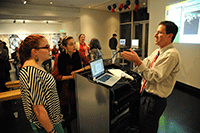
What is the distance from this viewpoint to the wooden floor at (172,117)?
6.78ft

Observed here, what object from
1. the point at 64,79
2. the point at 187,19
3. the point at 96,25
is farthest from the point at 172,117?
the point at 96,25

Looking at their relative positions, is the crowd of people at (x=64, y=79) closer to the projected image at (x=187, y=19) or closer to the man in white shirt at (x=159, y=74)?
the man in white shirt at (x=159, y=74)

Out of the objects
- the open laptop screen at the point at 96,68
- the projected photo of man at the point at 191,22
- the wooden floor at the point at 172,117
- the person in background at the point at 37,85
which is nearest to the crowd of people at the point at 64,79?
the person in background at the point at 37,85

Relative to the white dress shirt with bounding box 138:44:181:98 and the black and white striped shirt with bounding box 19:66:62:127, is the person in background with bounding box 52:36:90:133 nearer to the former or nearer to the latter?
the black and white striped shirt with bounding box 19:66:62:127

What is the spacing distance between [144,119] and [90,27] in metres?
6.99

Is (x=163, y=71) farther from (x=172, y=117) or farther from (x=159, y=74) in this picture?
(x=172, y=117)

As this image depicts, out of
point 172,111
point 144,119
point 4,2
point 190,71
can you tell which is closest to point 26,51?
point 144,119

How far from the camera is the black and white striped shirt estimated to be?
90 centimetres

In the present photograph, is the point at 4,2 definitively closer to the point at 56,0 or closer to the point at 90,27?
the point at 56,0

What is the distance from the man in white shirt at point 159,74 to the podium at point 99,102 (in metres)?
0.21

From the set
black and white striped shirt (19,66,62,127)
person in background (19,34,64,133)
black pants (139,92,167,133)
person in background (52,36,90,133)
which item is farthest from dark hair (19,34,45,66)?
black pants (139,92,167,133)

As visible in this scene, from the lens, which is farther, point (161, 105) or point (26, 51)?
point (161, 105)

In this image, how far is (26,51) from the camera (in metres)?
0.95

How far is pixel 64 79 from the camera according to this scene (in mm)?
1711
